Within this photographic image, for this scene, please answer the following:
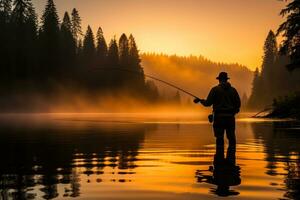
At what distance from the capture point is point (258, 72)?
6260 inches

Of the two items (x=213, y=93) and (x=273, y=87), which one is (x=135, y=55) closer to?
(x=273, y=87)

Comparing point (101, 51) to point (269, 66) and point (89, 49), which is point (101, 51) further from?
point (269, 66)

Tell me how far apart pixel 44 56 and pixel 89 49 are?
72.3ft

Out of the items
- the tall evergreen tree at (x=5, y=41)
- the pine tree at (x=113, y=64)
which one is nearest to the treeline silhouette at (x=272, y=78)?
the pine tree at (x=113, y=64)

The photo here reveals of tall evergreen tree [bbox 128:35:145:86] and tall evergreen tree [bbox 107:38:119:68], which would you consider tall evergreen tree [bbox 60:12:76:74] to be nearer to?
tall evergreen tree [bbox 107:38:119:68]

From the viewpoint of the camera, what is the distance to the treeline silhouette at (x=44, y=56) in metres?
97.1

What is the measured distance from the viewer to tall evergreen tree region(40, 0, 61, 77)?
103188 mm

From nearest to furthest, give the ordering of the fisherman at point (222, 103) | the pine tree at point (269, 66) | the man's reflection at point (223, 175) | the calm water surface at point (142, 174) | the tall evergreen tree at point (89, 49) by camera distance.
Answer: the calm water surface at point (142, 174) < the man's reflection at point (223, 175) < the fisherman at point (222, 103) < the tall evergreen tree at point (89, 49) < the pine tree at point (269, 66)

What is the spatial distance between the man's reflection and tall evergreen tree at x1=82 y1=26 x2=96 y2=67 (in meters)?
112

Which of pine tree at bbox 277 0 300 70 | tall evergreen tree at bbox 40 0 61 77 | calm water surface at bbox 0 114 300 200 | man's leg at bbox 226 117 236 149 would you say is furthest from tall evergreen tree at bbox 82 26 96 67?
man's leg at bbox 226 117 236 149

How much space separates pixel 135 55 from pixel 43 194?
434ft

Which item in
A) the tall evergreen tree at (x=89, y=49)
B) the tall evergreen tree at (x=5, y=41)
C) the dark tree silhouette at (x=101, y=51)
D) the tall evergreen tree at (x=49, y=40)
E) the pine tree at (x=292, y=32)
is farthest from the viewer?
the dark tree silhouette at (x=101, y=51)

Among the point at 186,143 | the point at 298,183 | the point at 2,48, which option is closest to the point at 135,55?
the point at 2,48

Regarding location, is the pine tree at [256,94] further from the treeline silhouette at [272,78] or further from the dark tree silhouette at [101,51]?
the dark tree silhouette at [101,51]
